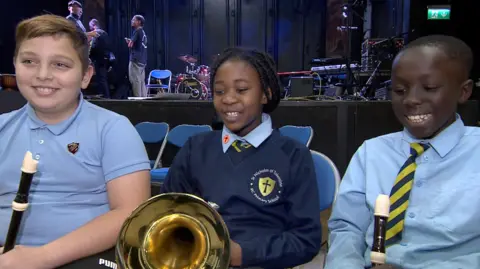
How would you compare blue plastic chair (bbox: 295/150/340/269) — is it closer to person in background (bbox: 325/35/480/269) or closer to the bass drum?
person in background (bbox: 325/35/480/269)

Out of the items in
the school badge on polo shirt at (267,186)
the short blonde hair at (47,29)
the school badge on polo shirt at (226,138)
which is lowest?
the school badge on polo shirt at (267,186)

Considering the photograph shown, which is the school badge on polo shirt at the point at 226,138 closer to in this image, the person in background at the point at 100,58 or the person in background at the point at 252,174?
the person in background at the point at 252,174

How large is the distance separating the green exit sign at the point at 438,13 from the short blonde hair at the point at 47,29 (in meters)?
7.98

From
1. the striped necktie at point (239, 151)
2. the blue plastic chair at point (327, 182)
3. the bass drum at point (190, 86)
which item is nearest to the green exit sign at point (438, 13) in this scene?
the bass drum at point (190, 86)

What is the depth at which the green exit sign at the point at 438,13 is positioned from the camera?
7.88m

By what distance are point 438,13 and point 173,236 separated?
8249 millimetres

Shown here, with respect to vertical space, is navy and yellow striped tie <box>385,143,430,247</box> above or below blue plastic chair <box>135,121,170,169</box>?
above

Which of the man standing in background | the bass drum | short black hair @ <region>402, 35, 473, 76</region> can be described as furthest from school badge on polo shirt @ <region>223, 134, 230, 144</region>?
the bass drum

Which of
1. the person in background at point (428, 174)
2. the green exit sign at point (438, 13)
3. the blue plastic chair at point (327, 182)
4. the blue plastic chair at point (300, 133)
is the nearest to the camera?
the person in background at point (428, 174)

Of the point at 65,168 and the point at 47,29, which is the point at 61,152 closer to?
the point at 65,168

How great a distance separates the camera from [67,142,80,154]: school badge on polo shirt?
1396 mm

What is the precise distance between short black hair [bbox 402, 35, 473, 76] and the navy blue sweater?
59 cm

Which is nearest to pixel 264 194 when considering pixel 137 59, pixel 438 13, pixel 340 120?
pixel 340 120

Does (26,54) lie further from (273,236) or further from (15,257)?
(273,236)
